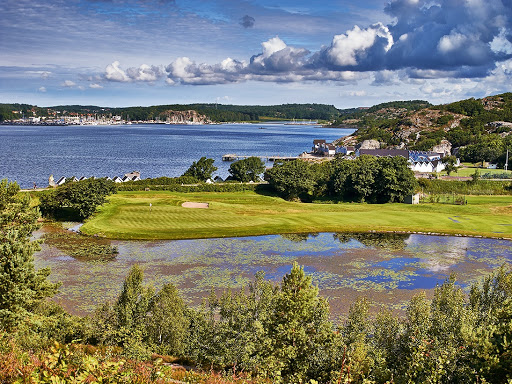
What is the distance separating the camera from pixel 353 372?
46.7ft

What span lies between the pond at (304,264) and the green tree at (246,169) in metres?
41.4

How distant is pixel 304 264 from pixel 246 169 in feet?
177

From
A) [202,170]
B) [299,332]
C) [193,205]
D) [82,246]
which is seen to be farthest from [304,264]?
[202,170]

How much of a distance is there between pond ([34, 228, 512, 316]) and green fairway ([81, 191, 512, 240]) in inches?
100

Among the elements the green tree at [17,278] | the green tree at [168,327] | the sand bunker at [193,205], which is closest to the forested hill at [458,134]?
the sand bunker at [193,205]

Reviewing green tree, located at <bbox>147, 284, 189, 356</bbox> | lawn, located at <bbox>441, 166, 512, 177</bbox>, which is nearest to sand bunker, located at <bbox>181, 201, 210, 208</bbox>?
green tree, located at <bbox>147, 284, 189, 356</bbox>

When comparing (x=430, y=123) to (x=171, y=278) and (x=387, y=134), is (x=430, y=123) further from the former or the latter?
(x=171, y=278)

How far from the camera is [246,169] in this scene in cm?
9350

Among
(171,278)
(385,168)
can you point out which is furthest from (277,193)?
(171,278)

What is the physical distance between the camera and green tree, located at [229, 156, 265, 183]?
305ft

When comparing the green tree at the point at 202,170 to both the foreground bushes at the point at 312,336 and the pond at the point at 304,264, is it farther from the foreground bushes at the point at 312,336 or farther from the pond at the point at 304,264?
the foreground bushes at the point at 312,336

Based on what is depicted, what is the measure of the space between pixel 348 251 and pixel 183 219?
2196 centimetres

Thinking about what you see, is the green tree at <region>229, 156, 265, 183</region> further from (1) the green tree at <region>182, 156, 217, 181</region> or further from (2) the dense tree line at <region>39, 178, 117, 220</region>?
(2) the dense tree line at <region>39, 178, 117, 220</region>

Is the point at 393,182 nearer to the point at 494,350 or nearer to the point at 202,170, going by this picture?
the point at 202,170
